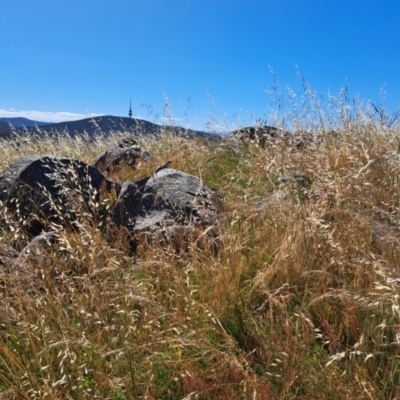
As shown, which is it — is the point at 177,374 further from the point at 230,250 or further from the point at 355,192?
the point at 355,192

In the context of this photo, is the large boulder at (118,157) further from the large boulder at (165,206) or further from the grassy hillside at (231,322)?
the grassy hillside at (231,322)

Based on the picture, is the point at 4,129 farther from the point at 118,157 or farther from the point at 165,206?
the point at 165,206

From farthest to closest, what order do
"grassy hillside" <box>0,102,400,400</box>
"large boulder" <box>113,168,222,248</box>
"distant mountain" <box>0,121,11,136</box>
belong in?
"distant mountain" <box>0,121,11,136</box> → "large boulder" <box>113,168,222,248</box> → "grassy hillside" <box>0,102,400,400</box>

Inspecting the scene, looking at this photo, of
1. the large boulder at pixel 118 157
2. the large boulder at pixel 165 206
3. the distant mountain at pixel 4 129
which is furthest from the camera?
the distant mountain at pixel 4 129

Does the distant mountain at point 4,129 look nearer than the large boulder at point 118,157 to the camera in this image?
No

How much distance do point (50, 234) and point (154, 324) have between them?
4.35 feet

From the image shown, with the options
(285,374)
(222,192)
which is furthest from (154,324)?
(222,192)

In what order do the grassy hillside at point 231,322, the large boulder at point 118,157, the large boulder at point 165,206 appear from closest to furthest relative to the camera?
the grassy hillside at point 231,322 < the large boulder at point 165,206 < the large boulder at point 118,157

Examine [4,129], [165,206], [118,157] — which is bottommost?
[165,206]

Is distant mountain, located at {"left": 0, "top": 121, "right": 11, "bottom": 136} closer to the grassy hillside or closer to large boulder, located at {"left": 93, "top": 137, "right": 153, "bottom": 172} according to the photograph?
large boulder, located at {"left": 93, "top": 137, "right": 153, "bottom": 172}

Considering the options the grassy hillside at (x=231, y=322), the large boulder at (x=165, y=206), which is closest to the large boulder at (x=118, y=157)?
the large boulder at (x=165, y=206)

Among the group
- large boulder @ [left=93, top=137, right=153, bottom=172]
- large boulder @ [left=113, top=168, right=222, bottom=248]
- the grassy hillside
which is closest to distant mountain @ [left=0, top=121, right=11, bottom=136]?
large boulder @ [left=93, top=137, right=153, bottom=172]

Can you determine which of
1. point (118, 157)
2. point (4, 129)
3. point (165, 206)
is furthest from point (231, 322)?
point (4, 129)

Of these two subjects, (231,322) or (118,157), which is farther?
(118,157)
